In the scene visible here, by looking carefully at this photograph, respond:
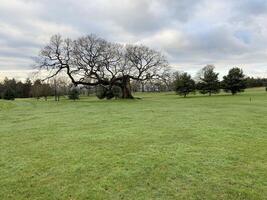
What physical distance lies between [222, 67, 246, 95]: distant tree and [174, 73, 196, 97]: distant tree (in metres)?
5.79

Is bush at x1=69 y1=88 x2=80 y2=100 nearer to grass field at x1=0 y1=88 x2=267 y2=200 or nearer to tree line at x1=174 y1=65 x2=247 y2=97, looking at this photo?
tree line at x1=174 y1=65 x2=247 y2=97

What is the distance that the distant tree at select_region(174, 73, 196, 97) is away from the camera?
47.6 meters

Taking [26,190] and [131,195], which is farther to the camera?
[26,190]

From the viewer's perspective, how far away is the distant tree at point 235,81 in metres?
46.9

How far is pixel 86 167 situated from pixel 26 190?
4.34 ft

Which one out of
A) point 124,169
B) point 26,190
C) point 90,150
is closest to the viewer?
point 26,190

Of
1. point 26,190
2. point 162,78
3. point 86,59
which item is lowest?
point 26,190

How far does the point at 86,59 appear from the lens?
119 ft

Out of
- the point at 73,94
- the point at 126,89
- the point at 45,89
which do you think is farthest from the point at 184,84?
the point at 45,89

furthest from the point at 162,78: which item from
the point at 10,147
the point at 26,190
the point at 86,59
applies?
the point at 26,190

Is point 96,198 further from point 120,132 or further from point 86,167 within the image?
point 120,132

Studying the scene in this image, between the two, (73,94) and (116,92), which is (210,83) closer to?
(116,92)

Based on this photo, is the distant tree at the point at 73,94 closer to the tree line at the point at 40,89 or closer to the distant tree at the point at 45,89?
the tree line at the point at 40,89

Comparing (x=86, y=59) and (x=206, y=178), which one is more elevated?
(x=86, y=59)
